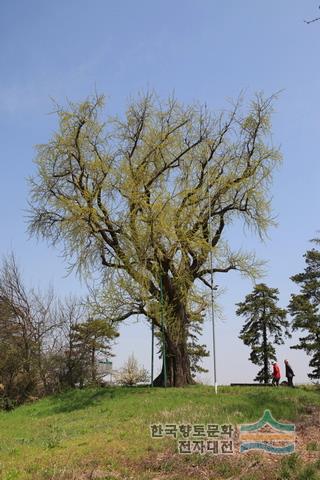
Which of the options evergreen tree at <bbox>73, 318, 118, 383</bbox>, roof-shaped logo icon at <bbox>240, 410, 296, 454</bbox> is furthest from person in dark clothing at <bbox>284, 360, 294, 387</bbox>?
roof-shaped logo icon at <bbox>240, 410, 296, 454</bbox>

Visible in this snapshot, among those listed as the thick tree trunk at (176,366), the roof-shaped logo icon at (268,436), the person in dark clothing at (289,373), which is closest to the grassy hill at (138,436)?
the roof-shaped logo icon at (268,436)

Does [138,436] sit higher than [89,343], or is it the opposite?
[89,343]

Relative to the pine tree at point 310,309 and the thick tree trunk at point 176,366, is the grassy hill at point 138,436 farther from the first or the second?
the pine tree at point 310,309

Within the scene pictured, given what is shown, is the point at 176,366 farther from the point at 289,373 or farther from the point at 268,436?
the point at 268,436

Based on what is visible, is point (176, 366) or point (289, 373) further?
point (289, 373)

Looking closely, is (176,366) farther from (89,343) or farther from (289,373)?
(89,343)

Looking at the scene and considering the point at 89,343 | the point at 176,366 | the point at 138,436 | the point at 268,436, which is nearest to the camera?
the point at 268,436

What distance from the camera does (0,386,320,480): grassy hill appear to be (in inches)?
334

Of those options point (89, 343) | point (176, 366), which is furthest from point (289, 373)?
point (89, 343)

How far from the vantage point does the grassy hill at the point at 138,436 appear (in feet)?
27.8

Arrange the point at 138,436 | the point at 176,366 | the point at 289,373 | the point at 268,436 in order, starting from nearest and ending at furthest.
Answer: the point at 268,436
the point at 138,436
the point at 176,366
the point at 289,373

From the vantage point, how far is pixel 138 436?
11.8 meters

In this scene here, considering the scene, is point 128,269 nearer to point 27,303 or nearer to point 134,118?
point 134,118

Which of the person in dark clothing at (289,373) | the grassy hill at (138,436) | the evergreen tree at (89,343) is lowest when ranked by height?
the grassy hill at (138,436)
